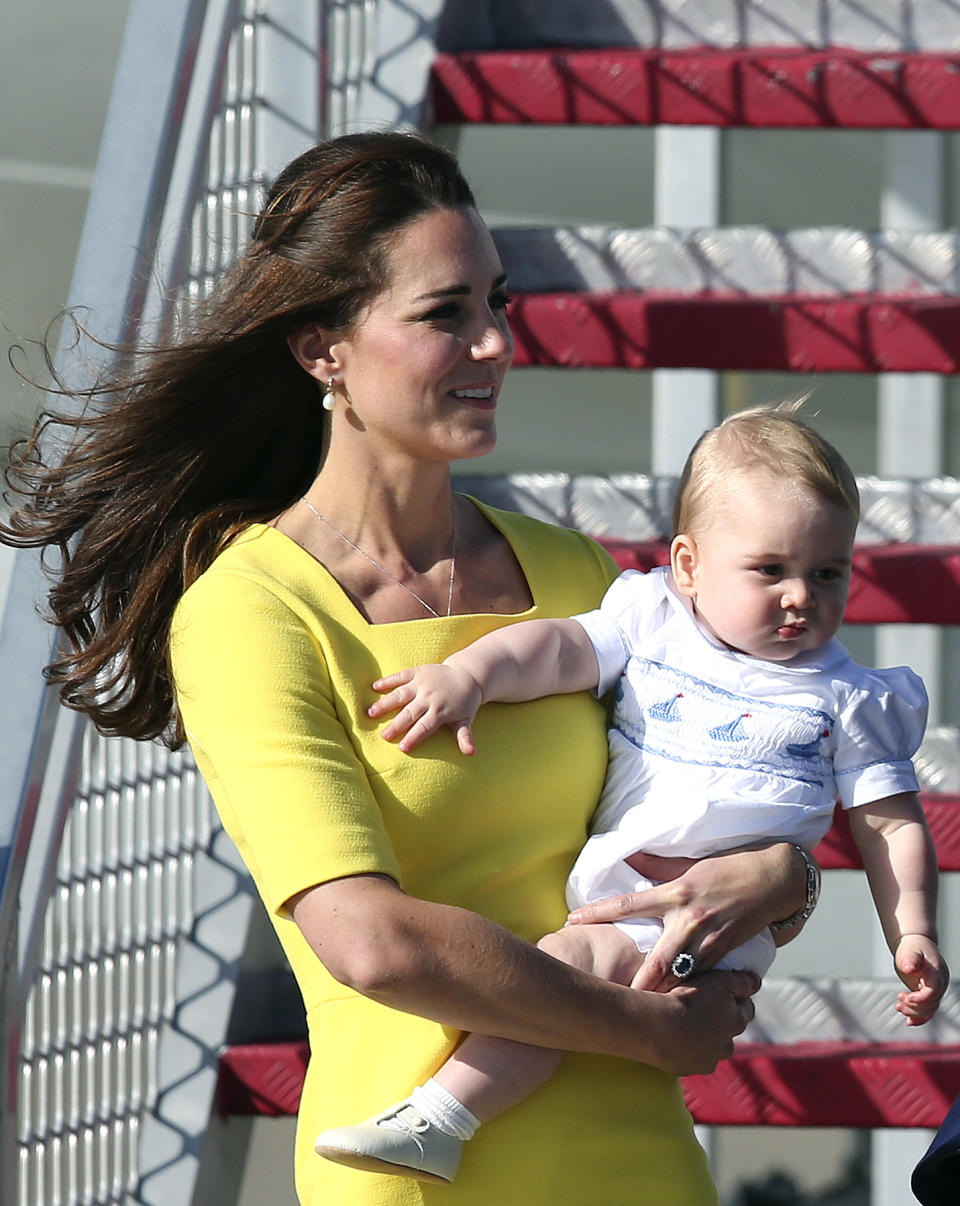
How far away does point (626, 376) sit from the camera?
12.9ft

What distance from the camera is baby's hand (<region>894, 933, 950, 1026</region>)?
155 cm

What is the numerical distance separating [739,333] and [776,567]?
95cm

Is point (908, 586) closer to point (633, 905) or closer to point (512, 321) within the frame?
point (512, 321)

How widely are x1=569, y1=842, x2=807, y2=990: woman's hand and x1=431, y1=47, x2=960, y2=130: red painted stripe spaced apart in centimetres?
149

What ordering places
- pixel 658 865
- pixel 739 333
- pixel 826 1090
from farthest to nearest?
pixel 739 333 → pixel 826 1090 → pixel 658 865

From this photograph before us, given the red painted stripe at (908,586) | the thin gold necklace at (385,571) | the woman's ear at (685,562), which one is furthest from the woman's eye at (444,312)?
the red painted stripe at (908,586)

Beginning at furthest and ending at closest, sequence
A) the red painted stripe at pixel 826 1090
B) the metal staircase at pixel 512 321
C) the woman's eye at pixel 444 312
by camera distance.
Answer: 1. the red painted stripe at pixel 826 1090
2. the metal staircase at pixel 512 321
3. the woman's eye at pixel 444 312

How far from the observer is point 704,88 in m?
2.66

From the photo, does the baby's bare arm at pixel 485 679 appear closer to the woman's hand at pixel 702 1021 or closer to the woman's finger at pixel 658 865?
the woman's finger at pixel 658 865

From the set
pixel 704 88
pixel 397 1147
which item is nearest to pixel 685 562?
pixel 397 1147

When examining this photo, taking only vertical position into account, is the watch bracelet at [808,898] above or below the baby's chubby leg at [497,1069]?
above

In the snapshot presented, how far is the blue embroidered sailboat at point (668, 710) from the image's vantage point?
1.64 m

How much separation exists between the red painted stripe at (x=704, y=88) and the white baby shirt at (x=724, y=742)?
1.25 m

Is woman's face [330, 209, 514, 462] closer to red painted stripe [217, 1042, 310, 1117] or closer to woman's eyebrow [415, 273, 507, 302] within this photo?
woman's eyebrow [415, 273, 507, 302]
